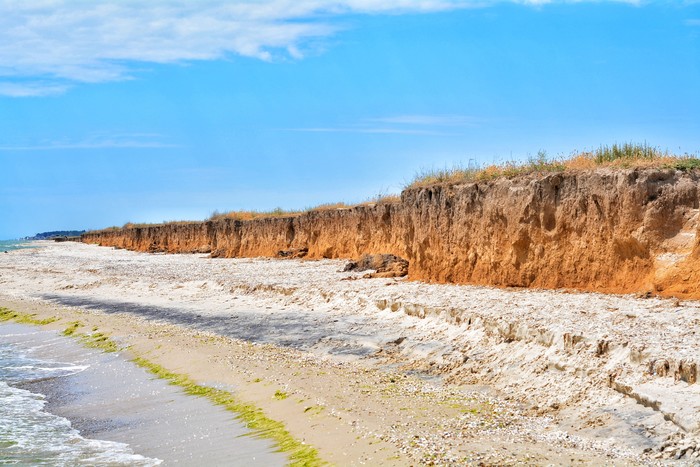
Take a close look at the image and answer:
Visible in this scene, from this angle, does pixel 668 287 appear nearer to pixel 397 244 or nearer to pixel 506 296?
pixel 506 296

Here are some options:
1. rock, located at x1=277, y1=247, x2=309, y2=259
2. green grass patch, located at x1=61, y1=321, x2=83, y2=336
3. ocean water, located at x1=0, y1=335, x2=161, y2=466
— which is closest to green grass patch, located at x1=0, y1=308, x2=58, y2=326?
green grass patch, located at x1=61, y1=321, x2=83, y2=336

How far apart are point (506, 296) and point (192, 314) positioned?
851 cm

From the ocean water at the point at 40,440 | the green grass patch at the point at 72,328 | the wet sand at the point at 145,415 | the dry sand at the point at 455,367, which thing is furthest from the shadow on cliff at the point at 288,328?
the ocean water at the point at 40,440

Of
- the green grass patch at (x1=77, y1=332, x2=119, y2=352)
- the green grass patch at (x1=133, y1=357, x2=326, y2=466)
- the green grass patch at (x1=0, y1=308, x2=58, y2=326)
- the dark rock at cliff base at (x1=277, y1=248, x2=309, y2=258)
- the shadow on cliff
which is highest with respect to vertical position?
the dark rock at cliff base at (x1=277, y1=248, x2=309, y2=258)

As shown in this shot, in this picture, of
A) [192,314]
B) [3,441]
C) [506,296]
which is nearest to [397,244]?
[192,314]

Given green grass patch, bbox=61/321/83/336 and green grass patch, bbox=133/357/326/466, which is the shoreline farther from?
green grass patch, bbox=61/321/83/336

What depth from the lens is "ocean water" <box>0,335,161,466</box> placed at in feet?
23.8

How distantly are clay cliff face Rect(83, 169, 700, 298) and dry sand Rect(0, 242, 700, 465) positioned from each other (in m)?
0.81

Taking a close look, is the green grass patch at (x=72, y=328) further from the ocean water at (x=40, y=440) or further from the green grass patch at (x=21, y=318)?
the ocean water at (x=40, y=440)

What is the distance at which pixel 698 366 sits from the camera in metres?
6.48

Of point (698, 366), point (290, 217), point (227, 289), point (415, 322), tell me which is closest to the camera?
point (698, 366)

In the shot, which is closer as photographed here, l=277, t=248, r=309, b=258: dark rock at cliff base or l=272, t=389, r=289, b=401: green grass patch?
l=272, t=389, r=289, b=401: green grass patch

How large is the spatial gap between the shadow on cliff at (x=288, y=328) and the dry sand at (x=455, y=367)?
52mm

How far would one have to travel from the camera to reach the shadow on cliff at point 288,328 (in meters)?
11.5
